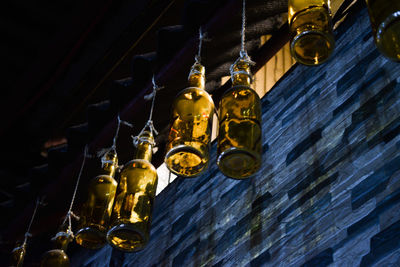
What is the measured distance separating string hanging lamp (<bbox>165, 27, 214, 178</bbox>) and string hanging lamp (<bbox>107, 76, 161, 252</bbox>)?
0.23 meters

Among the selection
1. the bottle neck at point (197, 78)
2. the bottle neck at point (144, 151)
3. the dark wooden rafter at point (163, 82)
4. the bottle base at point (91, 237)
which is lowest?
the bottle base at point (91, 237)

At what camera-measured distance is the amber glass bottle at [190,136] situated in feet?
5.40

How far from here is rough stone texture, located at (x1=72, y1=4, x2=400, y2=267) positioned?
1.99 m

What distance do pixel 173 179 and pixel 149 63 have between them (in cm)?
95

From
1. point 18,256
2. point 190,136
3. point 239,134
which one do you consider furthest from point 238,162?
point 18,256

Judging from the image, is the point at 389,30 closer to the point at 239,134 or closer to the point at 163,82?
the point at 239,134

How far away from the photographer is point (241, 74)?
5.98 feet

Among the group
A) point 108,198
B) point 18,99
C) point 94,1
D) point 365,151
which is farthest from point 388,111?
point 18,99

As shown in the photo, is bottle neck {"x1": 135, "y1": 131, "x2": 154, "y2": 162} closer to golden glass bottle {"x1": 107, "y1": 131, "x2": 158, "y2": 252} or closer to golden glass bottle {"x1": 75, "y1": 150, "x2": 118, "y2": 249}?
golden glass bottle {"x1": 107, "y1": 131, "x2": 158, "y2": 252}

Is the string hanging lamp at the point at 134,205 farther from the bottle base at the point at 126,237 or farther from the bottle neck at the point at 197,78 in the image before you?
the bottle neck at the point at 197,78

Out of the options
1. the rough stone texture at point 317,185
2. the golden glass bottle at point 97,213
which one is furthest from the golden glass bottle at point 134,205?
the rough stone texture at point 317,185

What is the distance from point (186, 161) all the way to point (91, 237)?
0.63 m

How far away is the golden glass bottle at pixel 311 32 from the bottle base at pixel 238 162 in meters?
0.37

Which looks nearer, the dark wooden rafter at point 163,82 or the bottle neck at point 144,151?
the bottle neck at point 144,151
